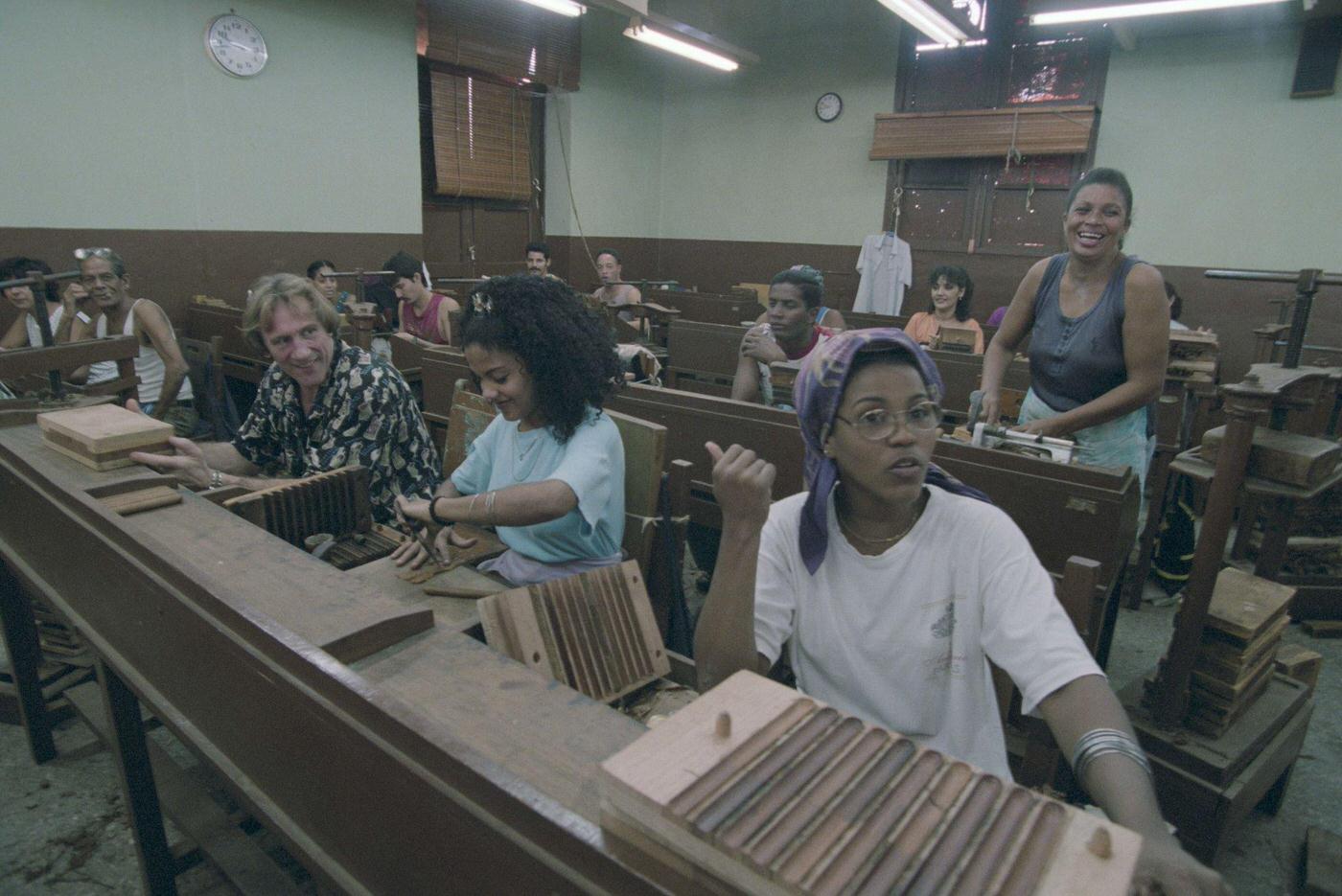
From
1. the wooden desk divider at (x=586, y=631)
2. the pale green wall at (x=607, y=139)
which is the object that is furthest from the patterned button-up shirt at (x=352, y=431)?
Answer: the pale green wall at (x=607, y=139)

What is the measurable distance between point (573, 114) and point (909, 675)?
8095 millimetres

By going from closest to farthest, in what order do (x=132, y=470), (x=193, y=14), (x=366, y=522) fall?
(x=132, y=470)
(x=366, y=522)
(x=193, y=14)

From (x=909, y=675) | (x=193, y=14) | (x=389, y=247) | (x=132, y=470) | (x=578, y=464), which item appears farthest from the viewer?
(x=389, y=247)

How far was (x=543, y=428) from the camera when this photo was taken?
1917mm

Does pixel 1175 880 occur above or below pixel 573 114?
below

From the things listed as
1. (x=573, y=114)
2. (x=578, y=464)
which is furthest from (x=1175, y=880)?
(x=573, y=114)

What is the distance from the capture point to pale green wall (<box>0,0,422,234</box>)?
4660mm

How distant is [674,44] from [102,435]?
6.07 m

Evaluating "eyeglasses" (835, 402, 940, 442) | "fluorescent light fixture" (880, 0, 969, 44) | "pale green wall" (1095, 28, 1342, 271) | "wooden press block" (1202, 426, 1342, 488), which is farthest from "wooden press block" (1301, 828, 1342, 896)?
"pale green wall" (1095, 28, 1342, 271)

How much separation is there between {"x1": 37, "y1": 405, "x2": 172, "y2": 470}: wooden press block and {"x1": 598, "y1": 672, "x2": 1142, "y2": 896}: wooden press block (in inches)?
59.9

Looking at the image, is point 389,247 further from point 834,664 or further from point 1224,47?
point 1224,47

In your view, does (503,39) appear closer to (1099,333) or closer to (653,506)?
(1099,333)

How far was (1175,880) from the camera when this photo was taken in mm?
666

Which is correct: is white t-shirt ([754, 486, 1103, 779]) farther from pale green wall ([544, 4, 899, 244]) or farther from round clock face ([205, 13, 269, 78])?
pale green wall ([544, 4, 899, 244])
